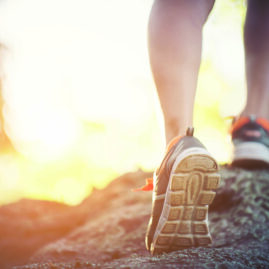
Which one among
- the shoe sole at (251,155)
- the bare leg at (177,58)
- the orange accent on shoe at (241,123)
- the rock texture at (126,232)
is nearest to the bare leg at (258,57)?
the orange accent on shoe at (241,123)

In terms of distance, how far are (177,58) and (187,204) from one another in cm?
74

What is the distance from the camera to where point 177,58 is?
1.45m

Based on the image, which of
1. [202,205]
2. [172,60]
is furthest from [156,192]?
[172,60]

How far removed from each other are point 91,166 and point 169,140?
13.8m

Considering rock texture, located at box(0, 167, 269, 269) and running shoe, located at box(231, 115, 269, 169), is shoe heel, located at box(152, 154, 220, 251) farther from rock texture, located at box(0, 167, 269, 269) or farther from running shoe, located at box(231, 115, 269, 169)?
running shoe, located at box(231, 115, 269, 169)

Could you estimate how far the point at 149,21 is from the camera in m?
1.57

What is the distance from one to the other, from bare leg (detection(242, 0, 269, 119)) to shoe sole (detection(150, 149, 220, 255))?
1.28 metres

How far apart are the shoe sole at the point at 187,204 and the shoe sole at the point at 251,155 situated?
2.94 ft

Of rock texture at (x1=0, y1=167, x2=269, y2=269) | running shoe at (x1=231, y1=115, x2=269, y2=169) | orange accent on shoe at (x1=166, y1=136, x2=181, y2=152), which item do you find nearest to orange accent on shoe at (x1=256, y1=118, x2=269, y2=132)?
running shoe at (x1=231, y1=115, x2=269, y2=169)

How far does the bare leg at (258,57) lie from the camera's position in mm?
2322

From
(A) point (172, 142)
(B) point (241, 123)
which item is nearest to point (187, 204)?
(A) point (172, 142)

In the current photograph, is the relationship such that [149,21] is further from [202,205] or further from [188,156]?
[202,205]

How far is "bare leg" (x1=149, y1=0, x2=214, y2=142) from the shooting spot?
1.44 m

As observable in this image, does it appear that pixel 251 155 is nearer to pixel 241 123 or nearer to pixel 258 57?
pixel 241 123
